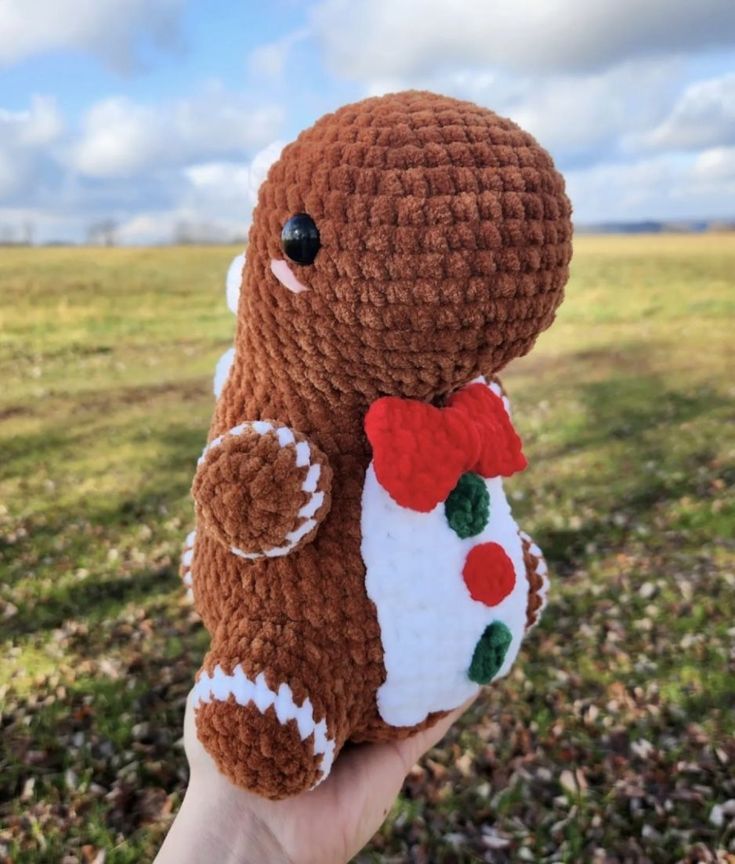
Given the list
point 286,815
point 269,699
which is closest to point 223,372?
point 269,699

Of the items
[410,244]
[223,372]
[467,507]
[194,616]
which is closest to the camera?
A: [410,244]

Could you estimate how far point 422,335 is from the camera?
1.95ft

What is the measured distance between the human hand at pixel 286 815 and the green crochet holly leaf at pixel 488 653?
20 centimetres

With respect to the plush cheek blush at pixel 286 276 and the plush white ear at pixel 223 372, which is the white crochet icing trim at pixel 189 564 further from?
the plush cheek blush at pixel 286 276

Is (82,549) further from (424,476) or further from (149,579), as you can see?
(424,476)

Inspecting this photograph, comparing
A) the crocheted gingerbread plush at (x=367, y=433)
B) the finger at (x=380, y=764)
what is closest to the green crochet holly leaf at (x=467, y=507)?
the crocheted gingerbread plush at (x=367, y=433)

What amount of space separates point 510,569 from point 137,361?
71.5 inches

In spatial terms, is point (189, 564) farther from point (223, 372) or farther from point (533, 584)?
point (533, 584)

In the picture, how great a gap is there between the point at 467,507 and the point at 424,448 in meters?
0.08

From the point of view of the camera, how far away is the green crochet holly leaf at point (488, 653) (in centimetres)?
69

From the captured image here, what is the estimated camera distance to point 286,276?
61 cm

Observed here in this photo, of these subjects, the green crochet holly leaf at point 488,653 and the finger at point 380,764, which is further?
the finger at point 380,764

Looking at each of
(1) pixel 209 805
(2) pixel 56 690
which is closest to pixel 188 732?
(1) pixel 209 805

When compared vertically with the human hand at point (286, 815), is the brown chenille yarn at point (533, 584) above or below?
above
